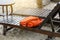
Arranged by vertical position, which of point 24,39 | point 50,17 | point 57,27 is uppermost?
point 50,17

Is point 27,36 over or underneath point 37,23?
underneath

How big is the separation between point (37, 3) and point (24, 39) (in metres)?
2.13

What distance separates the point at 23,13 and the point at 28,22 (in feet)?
3.13

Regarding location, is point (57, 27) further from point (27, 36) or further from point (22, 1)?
point (22, 1)

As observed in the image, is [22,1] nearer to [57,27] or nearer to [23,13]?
→ [23,13]

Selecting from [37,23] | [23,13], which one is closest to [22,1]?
[23,13]

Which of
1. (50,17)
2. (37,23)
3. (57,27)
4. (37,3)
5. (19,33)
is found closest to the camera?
(50,17)

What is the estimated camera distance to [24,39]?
3.03m

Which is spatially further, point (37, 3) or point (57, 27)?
point (37, 3)

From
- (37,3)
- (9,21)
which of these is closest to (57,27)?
(9,21)

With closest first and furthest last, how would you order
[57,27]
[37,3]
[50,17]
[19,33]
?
[50,17]
[57,27]
[19,33]
[37,3]

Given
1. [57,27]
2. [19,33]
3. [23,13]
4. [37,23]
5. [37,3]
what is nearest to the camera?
[37,23]

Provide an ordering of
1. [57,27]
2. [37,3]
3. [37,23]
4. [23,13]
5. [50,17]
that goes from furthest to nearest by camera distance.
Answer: [37,3]
[23,13]
[57,27]
[37,23]
[50,17]

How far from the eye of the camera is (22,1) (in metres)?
5.17
